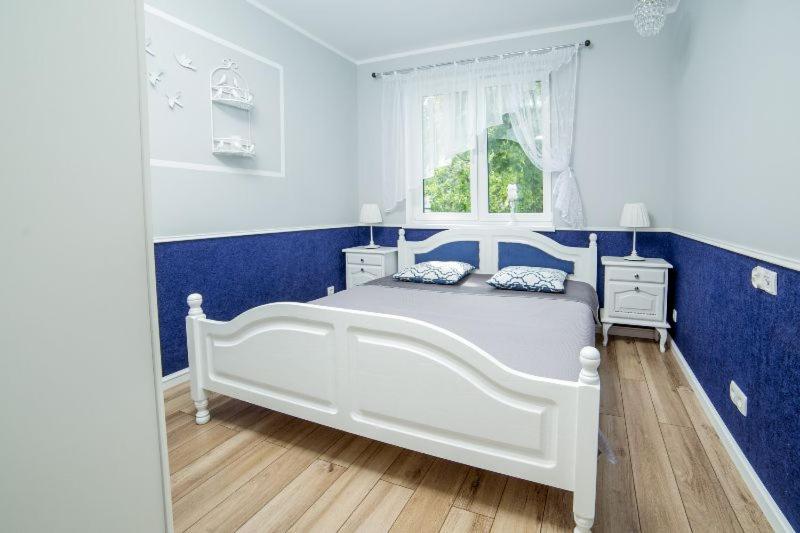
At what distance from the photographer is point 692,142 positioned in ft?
9.52

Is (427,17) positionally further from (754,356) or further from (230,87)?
(754,356)

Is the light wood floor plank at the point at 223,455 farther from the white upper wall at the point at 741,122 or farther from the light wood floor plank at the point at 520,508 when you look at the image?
the white upper wall at the point at 741,122

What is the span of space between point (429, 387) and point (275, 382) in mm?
773

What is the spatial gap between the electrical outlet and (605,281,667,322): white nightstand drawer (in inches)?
55.2

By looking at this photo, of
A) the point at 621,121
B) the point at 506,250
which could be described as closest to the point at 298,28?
the point at 506,250

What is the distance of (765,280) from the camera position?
1.62 meters

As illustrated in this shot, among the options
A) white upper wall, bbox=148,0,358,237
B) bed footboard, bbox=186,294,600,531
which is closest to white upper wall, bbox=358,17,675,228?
white upper wall, bbox=148,0,358,237

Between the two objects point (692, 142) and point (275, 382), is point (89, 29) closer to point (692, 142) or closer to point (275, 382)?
point (275, 382)

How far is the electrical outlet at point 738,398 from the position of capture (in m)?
1.79

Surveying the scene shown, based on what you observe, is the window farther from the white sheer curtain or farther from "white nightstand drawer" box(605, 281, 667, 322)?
"white nightstand drawer" box(605, 281, 667, 322)

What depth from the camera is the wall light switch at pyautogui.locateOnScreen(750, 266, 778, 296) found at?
1.55 metres

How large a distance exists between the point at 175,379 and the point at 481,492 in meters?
2.04

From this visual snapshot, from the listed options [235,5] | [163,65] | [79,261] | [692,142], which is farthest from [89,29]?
[692,142]

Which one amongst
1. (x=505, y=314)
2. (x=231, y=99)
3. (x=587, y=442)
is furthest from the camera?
(x=231, y=99)
